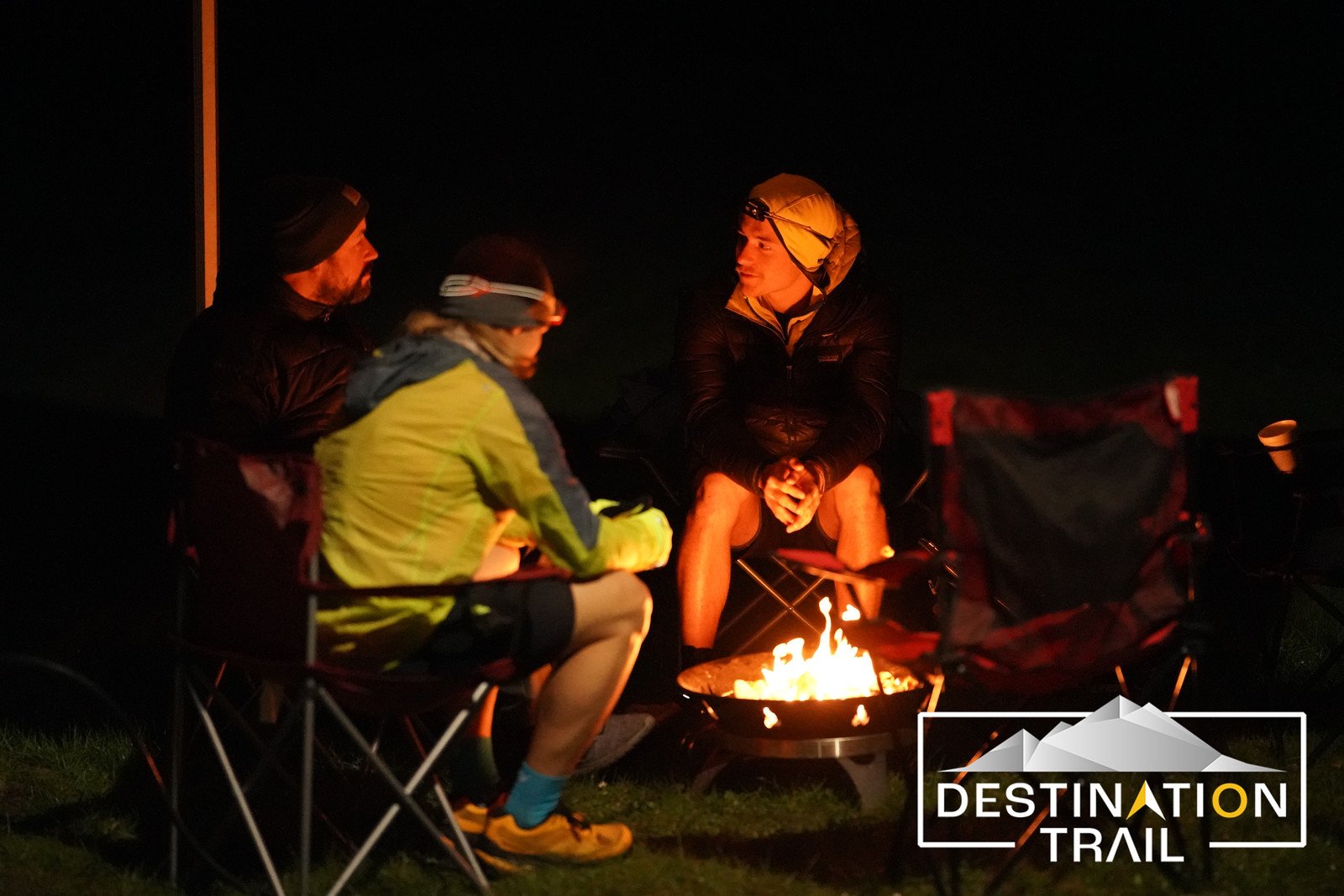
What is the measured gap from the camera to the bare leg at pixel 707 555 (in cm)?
436

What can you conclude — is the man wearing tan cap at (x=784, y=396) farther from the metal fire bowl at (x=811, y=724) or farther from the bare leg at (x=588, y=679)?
the bare leg at (x=588, y=679)

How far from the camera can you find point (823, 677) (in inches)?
159

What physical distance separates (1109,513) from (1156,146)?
37.9ft

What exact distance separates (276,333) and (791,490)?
136 centimetres

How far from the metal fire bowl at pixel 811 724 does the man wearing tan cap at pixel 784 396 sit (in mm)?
470

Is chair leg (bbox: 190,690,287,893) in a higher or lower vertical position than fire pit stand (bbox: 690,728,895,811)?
higher

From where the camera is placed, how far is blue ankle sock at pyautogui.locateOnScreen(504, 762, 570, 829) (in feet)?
11.1

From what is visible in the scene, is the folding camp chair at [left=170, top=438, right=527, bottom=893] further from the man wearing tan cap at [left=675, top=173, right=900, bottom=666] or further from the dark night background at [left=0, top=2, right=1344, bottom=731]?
the dark night background at [left=0, top=2, right=1344, bottom=731]

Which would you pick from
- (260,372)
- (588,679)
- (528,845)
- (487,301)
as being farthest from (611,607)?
(260,372)

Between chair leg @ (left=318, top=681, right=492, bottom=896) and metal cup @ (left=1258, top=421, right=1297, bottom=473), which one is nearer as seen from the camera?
chair leg @ (left=318, top=681, right=492, bottom=896)

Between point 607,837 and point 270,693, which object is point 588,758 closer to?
point 607,837

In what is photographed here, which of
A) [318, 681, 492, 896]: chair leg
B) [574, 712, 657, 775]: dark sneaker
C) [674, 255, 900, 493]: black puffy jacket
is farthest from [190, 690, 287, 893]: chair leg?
[674, 255, 900, 493]: black puffy jacket

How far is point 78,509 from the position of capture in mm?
7402

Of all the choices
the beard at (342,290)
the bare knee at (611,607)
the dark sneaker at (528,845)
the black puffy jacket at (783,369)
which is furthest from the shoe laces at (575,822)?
the beard at (342,290)
